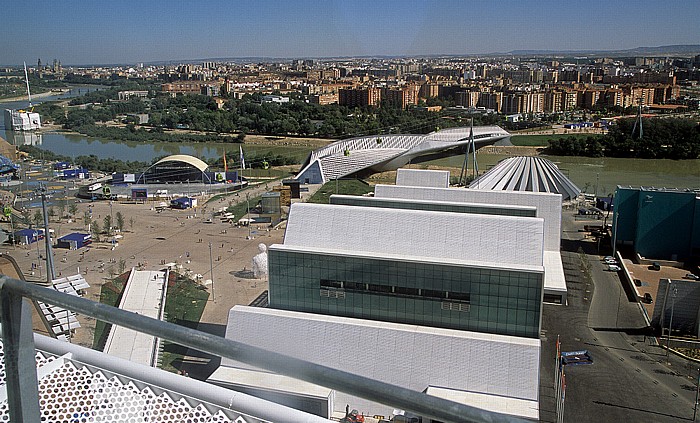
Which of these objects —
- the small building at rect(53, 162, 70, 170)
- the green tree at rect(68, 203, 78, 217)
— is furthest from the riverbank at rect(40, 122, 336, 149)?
the green tree at rect(68, 203, 78, 217)

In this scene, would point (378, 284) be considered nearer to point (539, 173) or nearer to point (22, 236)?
point (22, 236)

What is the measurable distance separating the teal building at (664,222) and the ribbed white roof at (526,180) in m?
1.46

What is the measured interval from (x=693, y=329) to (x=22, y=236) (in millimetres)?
5925

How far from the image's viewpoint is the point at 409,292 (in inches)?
126

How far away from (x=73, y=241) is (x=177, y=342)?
5.92m

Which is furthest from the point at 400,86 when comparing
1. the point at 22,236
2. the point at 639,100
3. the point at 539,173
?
the point at 22,236

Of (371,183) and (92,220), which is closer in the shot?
(92,220)

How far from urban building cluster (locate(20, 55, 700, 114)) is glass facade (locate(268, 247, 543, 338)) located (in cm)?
1119

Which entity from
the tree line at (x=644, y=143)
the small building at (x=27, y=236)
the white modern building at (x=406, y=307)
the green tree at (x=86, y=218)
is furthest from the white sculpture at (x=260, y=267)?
the tree line at (x=644, y=143)

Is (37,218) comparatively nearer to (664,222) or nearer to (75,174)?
(75,174)

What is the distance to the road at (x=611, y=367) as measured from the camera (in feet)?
9.48

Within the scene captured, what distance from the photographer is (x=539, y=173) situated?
7.70m

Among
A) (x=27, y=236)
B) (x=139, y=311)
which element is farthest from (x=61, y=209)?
(x=139, y=311)

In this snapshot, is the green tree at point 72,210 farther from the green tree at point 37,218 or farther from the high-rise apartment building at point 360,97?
the high-rise apartment building at point 360,97
